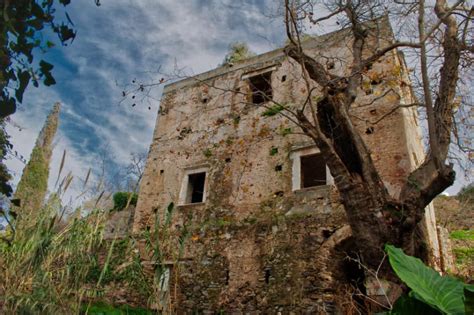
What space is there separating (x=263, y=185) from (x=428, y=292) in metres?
6.16

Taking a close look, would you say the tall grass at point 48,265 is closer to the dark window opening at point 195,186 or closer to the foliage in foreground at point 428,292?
the foliage in foreground at point 428,292

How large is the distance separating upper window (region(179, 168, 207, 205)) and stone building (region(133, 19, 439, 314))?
30 millimetres

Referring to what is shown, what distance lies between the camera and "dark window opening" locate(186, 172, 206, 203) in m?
9.69

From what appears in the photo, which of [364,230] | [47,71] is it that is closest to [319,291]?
[364,230]

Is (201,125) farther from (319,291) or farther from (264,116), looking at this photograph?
(319,291)

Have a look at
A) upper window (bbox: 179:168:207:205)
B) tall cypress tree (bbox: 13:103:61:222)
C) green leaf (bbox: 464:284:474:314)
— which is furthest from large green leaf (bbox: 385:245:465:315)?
tall cypress tree (bbox: 13:103:61:222)

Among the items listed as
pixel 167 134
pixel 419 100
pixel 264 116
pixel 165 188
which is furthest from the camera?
pixel 167 134

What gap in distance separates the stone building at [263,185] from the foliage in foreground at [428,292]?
3509 millimetres

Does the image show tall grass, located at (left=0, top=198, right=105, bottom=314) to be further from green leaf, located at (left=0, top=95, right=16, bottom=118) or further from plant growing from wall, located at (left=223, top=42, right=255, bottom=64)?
plant growing from wall, located at (left=223, top=42, right=255, bottom=64)

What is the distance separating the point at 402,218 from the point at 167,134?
7465 millimetres

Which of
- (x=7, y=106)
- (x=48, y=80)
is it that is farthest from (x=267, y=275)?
(x=7, y=106)

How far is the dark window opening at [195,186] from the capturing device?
9.69 metres

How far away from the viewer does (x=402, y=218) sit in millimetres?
4723

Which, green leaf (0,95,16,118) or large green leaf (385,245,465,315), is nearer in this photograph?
green leaf (0,95,16,118)
